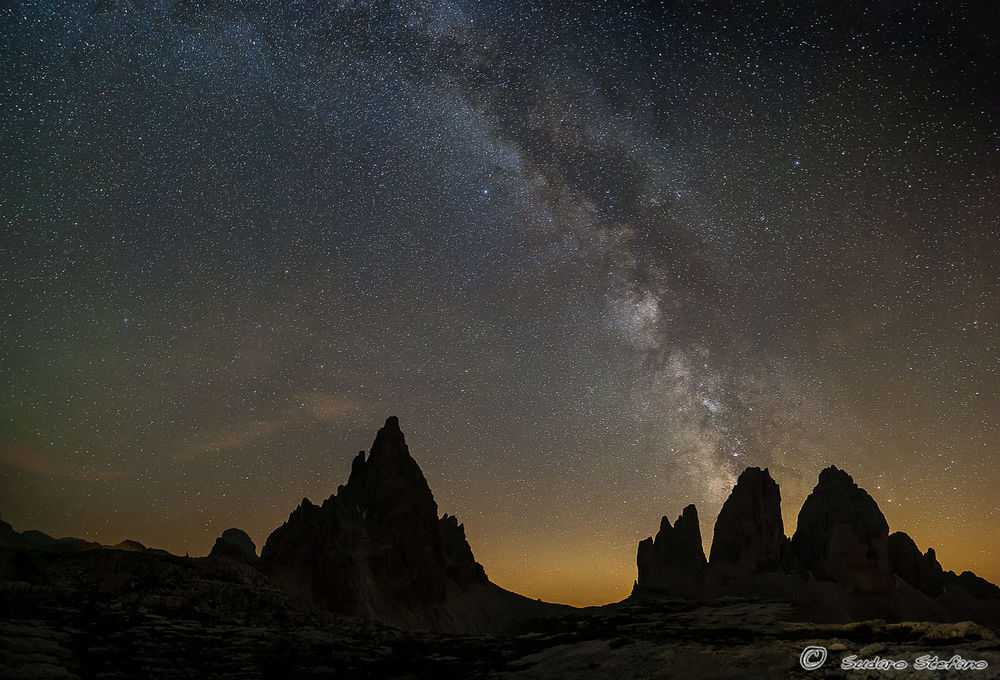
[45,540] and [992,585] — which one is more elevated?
[992,585]

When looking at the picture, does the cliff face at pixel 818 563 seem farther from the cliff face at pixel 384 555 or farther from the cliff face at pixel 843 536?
the cliff face at pixel 384 555

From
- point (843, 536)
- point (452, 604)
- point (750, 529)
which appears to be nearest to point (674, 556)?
point (750, 529)

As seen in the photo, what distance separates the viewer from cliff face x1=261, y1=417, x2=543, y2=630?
79375 mm

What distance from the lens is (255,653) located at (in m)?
30.7

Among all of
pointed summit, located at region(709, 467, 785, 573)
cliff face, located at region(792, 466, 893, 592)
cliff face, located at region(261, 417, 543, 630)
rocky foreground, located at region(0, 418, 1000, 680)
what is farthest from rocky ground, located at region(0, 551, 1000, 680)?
pointed summit, located at region(709, 467, 785, 573)

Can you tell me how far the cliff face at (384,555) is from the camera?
7938 centimetres

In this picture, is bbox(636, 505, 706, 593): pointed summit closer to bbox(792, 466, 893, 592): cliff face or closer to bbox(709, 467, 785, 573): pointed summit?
bbox(709, 467, 785, 573): pointed summit

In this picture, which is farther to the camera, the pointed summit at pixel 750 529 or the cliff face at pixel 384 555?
the pointed summit at pixel 750 529

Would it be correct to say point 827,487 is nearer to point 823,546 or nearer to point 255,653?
point 823,546

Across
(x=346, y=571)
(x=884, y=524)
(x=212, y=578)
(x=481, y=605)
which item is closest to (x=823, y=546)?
(x=884, y=524)

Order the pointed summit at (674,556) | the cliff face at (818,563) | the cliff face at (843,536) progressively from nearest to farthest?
the cliff face at (818,563), the cliff face at (843,536), the pointed summit at (674,556)

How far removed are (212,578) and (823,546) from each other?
117418 mm

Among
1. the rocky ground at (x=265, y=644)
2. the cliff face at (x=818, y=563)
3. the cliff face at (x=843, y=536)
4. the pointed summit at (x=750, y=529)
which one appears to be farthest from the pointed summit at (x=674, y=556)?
the rocky ground at (x=265, y=644)

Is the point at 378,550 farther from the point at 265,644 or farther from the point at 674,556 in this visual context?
the point at 674,556
